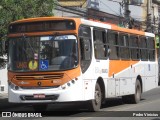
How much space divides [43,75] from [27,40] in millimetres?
1378

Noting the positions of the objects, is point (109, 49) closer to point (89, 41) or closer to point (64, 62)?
point (89, 41)

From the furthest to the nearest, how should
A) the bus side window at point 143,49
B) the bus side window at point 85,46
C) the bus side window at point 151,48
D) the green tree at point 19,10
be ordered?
1. the bus side window at point 151,48
2. the bus side window at point 143,49
3. the green tree at point 19,10
4. the bus side window at point 85,46

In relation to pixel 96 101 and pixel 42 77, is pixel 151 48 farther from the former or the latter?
pixel 42 77

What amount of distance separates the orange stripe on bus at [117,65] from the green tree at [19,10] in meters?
3.74

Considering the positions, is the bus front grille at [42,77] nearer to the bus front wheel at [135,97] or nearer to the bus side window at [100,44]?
the bus side window at [100,44]

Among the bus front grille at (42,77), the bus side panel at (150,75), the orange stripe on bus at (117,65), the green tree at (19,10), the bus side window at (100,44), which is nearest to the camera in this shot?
the bus front grille at (42,77)

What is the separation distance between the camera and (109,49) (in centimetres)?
1956

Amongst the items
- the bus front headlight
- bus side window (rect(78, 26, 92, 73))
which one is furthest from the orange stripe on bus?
the bus front headlight

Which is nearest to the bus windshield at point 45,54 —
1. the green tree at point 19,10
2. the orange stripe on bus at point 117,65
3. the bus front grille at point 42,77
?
the bus front grille at point 42,77

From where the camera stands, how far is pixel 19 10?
20.5 m

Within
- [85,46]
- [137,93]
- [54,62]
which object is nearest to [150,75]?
[137,93]

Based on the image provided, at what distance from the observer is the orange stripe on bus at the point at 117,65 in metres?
19.7

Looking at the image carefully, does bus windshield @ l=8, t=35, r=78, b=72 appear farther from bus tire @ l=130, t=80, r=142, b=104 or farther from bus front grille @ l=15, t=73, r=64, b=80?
bus tire @ l=130, t=80, r=142, b=104

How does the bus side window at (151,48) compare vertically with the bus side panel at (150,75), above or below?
above
